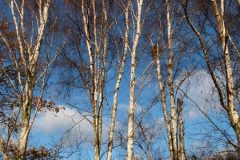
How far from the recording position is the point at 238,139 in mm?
3930

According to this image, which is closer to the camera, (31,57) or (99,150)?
(99,150)

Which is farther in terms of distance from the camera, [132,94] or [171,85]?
[171,85]

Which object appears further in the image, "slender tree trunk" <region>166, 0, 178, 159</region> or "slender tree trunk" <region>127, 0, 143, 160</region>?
"slender tree trunk" <region>166, 0, 178, 159</region>

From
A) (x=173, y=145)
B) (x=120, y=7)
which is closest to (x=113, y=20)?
(x=120, y=7)

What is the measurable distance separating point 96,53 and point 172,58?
214 cm

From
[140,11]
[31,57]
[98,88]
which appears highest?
[140,11]

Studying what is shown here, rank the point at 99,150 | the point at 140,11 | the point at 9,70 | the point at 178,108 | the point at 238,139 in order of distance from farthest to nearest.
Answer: the point at 9,70 → the point at 178,108 → the point at 140,11 → the point at 99,150 → the point at 238,139

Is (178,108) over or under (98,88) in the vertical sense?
over

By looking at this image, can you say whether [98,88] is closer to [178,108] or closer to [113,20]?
[113,20]

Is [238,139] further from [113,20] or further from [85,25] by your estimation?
[113,20]

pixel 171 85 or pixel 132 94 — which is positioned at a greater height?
pixel 171 85

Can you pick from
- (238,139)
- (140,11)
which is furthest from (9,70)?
(238,139)

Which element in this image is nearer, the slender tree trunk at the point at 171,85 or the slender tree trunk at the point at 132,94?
the slender tree trunk at the point at 132,94

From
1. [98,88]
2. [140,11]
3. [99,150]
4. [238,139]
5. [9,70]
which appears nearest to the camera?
[238,139]
